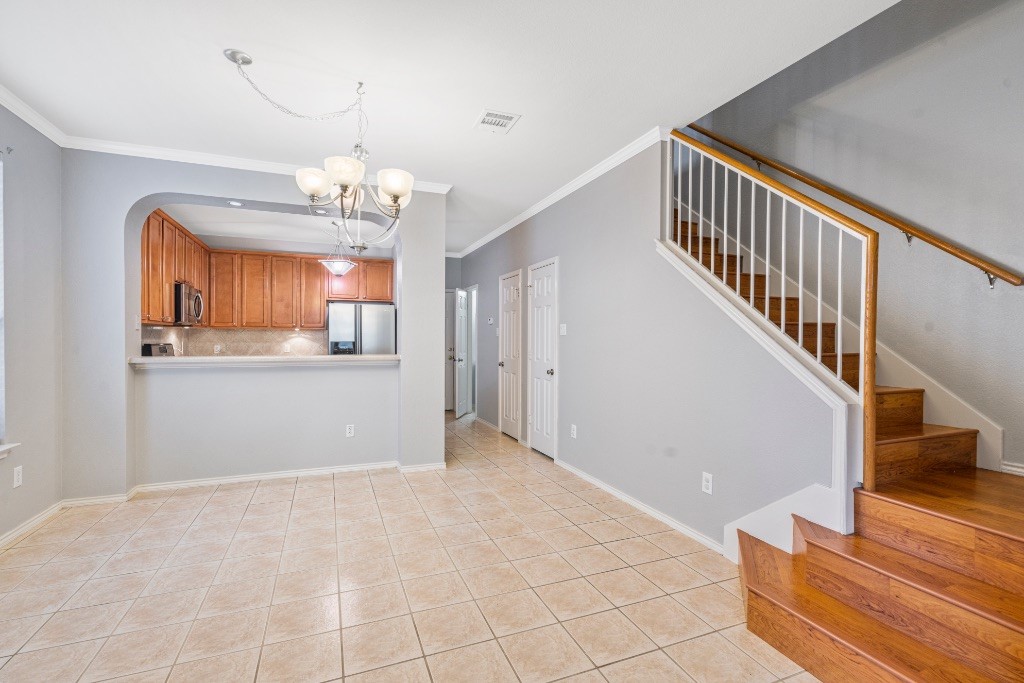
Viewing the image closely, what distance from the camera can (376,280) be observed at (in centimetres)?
695

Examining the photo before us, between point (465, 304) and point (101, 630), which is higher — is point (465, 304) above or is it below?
above

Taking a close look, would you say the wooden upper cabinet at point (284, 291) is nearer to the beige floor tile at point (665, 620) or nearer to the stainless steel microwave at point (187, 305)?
the stainless steel microwave at point (187, 305)

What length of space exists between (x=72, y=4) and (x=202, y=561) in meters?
2.71

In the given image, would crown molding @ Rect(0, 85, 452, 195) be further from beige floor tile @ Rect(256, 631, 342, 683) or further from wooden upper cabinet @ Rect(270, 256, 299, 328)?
beige floor tile @ Rect(256, 631, 342, 683)

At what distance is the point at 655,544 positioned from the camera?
280 centimetres

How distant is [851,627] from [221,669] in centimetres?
235

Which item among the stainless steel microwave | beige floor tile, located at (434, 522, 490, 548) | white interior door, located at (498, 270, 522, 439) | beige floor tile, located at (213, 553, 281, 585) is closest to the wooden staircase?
beige floor tile, located at (434, 522, 490, 548)

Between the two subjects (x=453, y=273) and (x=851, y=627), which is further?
(x=453, y=273)

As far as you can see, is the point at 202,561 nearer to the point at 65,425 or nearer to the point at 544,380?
the point at 65,425

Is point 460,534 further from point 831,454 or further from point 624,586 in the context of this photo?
point 831,454

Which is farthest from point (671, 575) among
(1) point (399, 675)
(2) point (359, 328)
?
(2) point (359, 328)

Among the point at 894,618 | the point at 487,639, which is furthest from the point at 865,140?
the point at 487,639

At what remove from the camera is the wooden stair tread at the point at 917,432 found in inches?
89.6

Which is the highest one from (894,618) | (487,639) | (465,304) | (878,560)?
(465,304)
